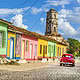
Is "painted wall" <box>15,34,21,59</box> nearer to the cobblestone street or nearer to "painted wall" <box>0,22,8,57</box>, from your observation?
"painted wall" <box>0,22,8,57</box>

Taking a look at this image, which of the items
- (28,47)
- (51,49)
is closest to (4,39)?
(28,47)

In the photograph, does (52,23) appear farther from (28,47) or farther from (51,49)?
(28,47)

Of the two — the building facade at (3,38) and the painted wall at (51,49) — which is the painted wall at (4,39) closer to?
the building facade at (3,38)

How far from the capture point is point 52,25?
69250 mm

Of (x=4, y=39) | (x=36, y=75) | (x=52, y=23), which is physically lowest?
(x=36, y=75)

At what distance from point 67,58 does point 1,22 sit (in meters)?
9.17

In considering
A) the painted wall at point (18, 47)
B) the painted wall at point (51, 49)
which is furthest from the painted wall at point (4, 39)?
the painted wall at point (51, 49)

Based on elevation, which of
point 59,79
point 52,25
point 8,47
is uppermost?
point 52,25

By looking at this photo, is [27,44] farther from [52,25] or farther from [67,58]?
[52,25]

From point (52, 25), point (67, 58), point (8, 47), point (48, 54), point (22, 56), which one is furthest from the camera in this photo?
point (52, 25)

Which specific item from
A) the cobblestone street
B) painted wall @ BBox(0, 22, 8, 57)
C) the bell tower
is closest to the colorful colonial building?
painted wall @ BBox(0, 22, 8, 57)

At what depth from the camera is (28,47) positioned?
30.3m

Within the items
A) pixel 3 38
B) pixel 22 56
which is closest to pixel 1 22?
pixel 3 38

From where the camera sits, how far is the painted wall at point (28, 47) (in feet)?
93.6
